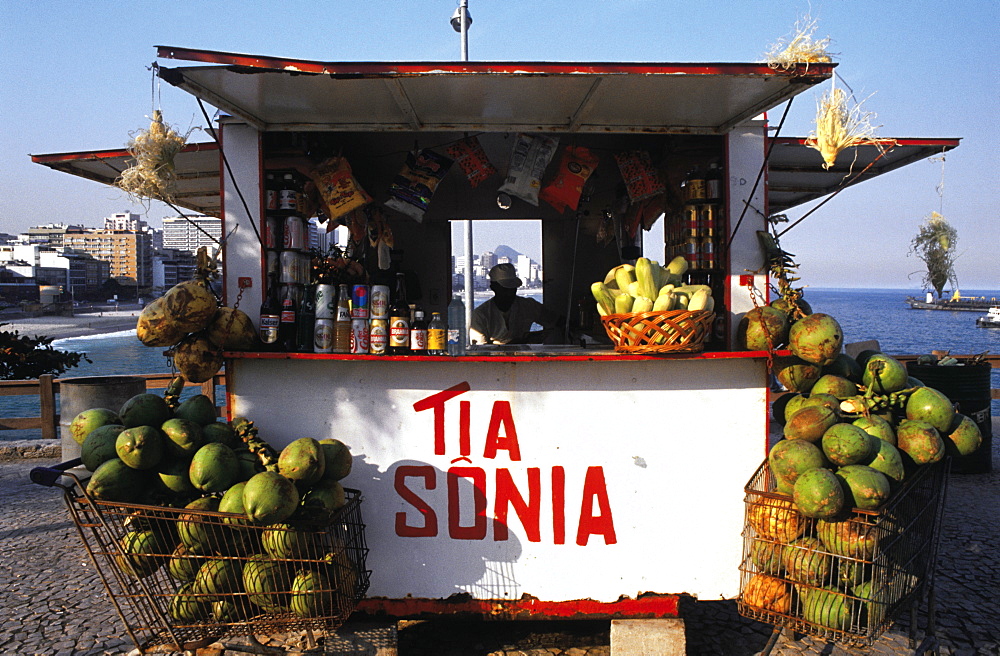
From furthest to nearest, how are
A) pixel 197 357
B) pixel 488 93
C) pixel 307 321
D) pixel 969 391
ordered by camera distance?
pixel 969 391 → pixel 307 321 → pixel 197 357 → pixel 488 93

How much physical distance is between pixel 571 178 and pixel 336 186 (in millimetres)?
1739

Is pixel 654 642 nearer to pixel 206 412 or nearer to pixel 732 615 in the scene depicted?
pixel 732 615

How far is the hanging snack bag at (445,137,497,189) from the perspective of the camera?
4.76 m

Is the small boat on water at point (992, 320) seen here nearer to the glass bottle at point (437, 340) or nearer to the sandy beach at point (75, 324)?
the glass bottle at point (437, 340)

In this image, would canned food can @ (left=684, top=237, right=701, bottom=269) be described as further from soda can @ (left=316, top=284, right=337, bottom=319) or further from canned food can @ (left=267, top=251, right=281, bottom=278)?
canned food can @ (left=267, top=251, right=281, bottom=278)

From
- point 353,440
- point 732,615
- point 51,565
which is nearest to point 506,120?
point 353,440

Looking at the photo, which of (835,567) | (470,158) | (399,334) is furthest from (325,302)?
(835,567)

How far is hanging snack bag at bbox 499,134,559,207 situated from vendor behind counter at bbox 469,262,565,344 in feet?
7.92

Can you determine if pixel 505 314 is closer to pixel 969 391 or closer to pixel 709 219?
pixel 709 219

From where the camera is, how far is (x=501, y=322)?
7.28 metres

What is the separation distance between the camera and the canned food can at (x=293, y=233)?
13.1ft

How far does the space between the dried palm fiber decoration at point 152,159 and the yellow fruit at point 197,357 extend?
87 cm

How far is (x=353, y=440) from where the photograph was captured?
3701 mm

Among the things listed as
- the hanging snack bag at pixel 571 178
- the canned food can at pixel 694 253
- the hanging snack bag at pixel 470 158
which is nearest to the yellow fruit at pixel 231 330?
the hanging snack bag at pixel 470 158
